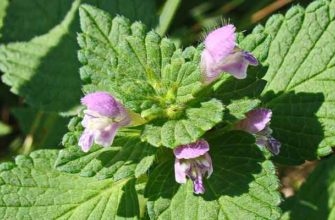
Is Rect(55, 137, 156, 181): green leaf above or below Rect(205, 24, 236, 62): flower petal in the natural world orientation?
below

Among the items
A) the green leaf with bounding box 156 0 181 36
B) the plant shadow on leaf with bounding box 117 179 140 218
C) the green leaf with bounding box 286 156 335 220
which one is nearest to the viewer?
the plant shadow on leaf with bounding box 117 179 140 218

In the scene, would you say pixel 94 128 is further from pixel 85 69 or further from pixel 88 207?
pixel 88 207

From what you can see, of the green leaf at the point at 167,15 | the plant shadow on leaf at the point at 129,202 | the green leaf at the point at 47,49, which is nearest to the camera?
the plant shadow on leaf at the point at 129,202

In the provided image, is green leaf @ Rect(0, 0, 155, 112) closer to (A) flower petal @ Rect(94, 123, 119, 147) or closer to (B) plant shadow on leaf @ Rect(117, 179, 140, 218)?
(B) plant shadow on leaf @ Rect(117, 179, 140, 218)

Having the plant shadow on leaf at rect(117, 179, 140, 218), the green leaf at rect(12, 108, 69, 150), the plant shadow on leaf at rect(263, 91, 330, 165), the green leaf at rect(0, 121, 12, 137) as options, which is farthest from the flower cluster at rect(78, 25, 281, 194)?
the green leaf at rect(0, 121, 12, 137)

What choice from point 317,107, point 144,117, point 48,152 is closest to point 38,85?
point 48,152

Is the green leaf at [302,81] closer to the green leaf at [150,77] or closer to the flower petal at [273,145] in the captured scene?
the flower petal at [273,145]

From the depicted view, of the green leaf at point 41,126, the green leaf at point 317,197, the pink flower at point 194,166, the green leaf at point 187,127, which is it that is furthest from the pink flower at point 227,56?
the green leaf at point 41,126
